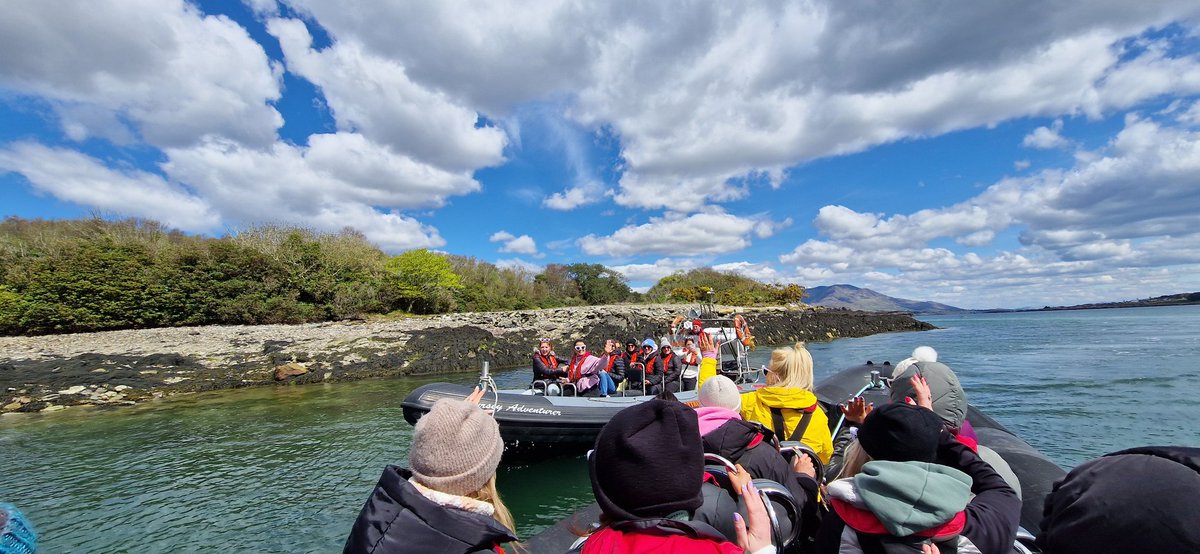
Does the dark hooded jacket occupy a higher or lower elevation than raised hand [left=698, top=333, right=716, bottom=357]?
lower

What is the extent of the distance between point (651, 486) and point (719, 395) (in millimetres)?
1521

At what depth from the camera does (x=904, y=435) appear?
1.62 meters

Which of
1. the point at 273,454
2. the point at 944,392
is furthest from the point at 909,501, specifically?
the point at 273,454

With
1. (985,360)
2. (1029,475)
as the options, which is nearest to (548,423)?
(1029,475)

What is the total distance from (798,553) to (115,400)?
1706 cm

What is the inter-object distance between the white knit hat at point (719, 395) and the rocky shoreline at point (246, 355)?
53.1ft

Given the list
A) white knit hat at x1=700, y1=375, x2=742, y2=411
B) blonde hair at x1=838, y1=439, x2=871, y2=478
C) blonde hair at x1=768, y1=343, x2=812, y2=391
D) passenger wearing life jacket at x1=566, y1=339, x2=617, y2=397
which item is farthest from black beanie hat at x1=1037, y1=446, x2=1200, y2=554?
passenger wearing life jacket at x1=566, y1=339, x2=617, y2=397

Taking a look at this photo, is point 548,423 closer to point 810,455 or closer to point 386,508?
point 810,455

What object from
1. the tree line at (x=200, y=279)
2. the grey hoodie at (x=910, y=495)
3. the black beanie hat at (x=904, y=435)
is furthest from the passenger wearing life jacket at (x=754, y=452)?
the tree line at (x=200, y=279)

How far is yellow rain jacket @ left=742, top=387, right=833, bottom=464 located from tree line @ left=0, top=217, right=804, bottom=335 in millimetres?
28317

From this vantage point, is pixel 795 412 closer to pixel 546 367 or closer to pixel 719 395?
pixel 719 395

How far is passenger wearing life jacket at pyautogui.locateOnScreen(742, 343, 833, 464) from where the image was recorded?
3.07 meters

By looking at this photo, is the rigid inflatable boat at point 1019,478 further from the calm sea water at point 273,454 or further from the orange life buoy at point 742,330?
the orange life buoy at point 742,330

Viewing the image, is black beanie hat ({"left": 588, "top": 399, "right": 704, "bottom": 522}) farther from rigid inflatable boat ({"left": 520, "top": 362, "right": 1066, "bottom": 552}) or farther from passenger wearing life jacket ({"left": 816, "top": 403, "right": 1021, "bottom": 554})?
rigid inflatable boat ({"left": 520, "top": 362, "right": 1066, "bottom": 552})
